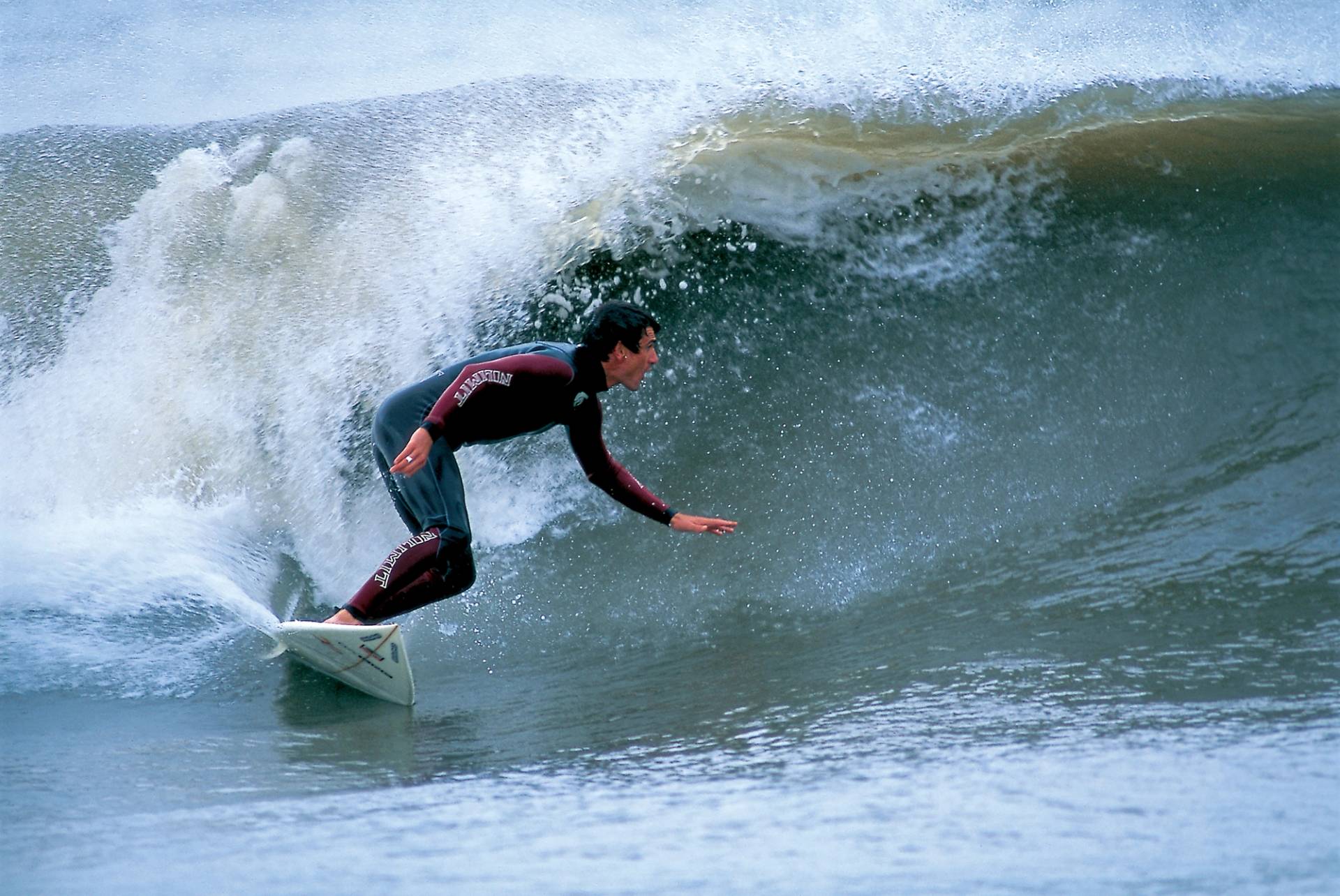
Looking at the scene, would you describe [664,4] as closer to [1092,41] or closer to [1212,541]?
[1092,41]

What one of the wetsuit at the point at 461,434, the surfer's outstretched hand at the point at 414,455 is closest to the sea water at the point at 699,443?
the wetsuit at the point at 461,434

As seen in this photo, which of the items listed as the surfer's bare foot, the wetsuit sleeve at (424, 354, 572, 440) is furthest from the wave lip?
the surfer's bare foot

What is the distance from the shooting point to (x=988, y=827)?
5.28 ft

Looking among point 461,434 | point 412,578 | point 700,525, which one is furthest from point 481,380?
point 700,525

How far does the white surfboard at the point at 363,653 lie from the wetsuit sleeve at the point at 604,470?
72cm

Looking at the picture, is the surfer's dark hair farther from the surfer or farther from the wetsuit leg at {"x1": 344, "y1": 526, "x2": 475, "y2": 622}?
the wetsuit leg at {"x1": 344, "y1": 526, "x2": 475, "y2": 622}

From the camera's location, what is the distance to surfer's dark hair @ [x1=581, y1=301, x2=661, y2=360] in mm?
3125

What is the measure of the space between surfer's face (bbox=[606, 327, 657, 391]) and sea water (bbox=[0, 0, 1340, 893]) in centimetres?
86

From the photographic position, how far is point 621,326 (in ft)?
10.2

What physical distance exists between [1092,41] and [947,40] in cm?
71

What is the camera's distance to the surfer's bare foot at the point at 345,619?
128 inches

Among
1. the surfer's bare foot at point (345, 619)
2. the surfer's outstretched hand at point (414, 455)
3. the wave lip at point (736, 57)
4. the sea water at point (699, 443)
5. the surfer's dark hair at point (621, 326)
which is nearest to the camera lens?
the sea water at point (699, 443)

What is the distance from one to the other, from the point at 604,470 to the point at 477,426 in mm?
399

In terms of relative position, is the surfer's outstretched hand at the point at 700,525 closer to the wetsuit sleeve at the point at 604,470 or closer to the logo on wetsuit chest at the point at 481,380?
the wetsuit sleeve at the point at 604,470
